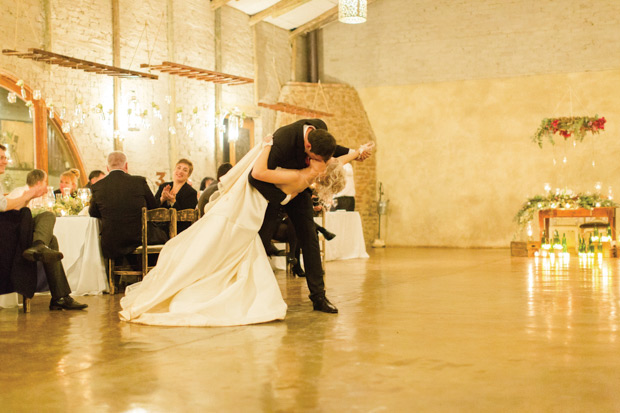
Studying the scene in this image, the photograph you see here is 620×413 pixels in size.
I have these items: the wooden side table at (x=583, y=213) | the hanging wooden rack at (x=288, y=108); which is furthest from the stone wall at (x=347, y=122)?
the wooden side table at (x=583, y=213)

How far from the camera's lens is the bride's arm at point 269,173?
449 centimetres

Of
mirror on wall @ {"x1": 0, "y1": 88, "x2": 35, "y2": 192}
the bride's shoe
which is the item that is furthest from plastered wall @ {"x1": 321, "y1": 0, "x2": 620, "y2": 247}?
mirror on wall @ {"x1": 0, "y1": 88, "x2": 35, "y2": 192}

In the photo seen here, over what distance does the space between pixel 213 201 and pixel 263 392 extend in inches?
91.6

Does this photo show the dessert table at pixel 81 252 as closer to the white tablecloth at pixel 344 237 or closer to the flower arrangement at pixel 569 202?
the white tablecloth at pixel 344 237

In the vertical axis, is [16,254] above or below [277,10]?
below

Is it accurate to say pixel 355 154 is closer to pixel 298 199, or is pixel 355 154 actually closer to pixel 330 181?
pixel 330 181

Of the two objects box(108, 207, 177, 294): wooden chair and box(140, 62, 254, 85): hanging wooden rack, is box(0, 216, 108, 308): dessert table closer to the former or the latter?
A: box(108, 207, 177, 294): wooden chair

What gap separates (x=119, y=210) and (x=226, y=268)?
210 cm

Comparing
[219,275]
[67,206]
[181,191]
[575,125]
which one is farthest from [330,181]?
[575,125]

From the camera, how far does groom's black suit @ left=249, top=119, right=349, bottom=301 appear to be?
453 centimetres

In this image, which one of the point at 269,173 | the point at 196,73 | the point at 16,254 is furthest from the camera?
the point at 196,73

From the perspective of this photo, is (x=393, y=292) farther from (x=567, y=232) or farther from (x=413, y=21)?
(x=413, y=21)

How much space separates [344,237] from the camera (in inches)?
407

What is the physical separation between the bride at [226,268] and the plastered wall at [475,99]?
10.4 meters
